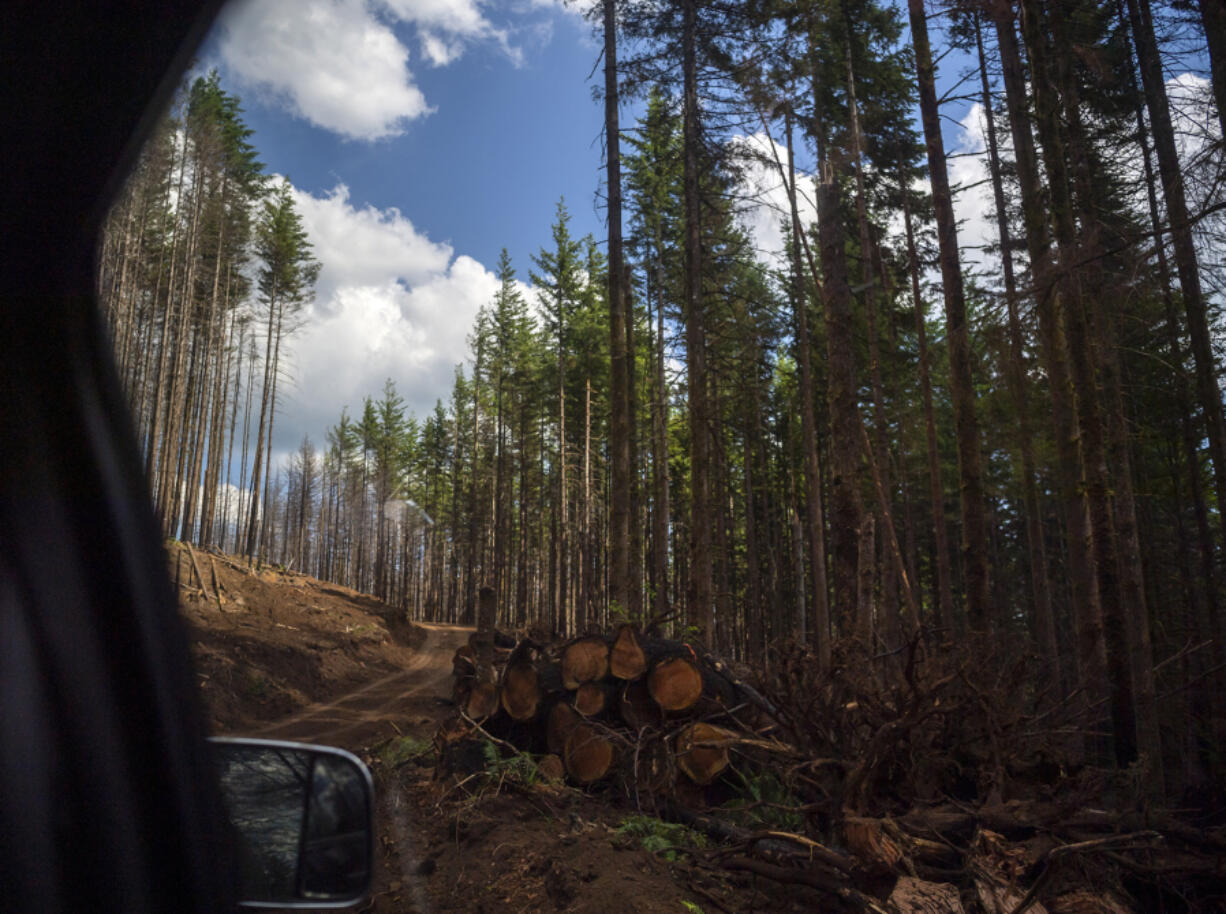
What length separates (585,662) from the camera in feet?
24.7

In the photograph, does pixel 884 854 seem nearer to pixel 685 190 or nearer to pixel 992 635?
pixel 992 635

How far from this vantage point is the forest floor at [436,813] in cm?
468

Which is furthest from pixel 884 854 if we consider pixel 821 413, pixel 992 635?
pixel 821 413

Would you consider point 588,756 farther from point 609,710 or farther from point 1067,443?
point 1067,443

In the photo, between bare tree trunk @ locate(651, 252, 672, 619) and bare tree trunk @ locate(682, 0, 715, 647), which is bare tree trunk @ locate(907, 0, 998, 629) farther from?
bare tree trunk @ locate(651, 252, 672, 619)

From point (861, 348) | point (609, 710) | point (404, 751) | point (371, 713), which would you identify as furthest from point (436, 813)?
point (861, 348)

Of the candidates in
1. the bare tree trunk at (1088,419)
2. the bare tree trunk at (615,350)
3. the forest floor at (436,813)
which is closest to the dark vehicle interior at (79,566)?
the forest floor at (436,813)

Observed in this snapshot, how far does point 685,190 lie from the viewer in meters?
15.0

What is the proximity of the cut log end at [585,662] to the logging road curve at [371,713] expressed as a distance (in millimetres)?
3545

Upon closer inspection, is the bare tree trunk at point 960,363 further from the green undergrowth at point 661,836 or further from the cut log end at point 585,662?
the green undergrowth at point 661,836

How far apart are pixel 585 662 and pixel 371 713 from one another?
687cm

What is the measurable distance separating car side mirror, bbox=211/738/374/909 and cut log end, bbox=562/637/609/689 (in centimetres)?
561

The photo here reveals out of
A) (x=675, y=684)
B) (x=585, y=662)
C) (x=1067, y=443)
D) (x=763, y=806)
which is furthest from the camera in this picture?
(x=1067, y=443)

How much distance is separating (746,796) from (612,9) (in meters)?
14.9
